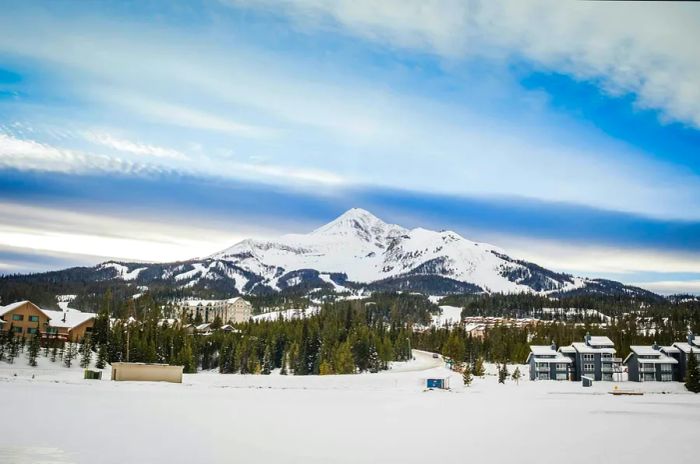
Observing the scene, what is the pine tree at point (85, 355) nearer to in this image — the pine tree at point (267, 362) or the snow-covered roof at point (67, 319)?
the snow-covered roof at point (67, 319)

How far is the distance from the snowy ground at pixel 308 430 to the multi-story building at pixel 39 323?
1779 inches

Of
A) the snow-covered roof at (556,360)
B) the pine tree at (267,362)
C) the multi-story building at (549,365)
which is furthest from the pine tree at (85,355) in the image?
the snow-covered roof at (556,360)

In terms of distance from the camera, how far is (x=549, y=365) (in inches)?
2992

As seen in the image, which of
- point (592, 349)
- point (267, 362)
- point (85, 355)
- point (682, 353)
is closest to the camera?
point (85, 355)

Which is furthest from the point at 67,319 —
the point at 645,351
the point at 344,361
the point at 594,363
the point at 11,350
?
the point at 645,351

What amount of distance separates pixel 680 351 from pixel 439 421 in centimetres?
6380

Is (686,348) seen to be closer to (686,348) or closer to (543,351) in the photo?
(686,348)

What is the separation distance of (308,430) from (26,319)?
65.5 meters

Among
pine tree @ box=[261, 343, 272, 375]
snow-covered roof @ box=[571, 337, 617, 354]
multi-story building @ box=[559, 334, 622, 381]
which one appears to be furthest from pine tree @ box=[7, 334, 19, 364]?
snow-covered roof @ box=[571, 337, 617, 354]

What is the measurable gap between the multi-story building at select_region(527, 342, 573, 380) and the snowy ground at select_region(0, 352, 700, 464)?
46630mm

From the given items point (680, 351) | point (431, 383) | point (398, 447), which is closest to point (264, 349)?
point (431, 383)

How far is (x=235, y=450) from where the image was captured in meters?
14.8

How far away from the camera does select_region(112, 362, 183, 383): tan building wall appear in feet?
129

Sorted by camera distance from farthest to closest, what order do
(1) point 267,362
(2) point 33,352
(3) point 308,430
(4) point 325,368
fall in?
(1) point 267,362 < (4) point 325,368 < (2) point 33,352 < (3) point 308,430
